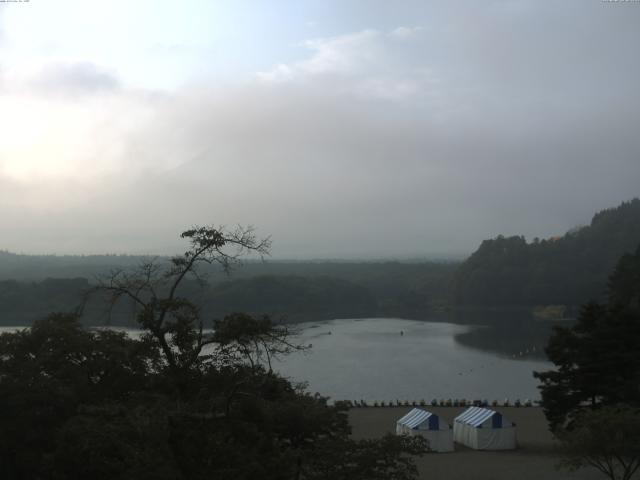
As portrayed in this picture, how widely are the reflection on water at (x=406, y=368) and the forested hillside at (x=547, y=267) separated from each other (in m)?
28.7

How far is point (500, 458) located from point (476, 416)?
1.42m

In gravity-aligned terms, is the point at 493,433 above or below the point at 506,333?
above

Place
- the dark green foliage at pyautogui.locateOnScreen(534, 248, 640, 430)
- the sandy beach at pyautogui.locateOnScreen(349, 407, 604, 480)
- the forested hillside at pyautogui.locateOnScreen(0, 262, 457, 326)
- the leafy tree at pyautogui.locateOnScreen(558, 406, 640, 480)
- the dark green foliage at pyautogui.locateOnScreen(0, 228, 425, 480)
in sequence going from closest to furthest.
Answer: the dark green foliage at pyautogui.locateOnScreen(0, 228, 425, 480) < the leafy tree at pyautogui.locateOnScreen(558, 406, 640, 480) < the sandy beach at pyautogui.locateOnScreen(349, 407, 604, 480) < the dark green foliage at pyautogui.locateOnScreen(534, 248, 640, 430) < the forested hillside at pyautogui.locateOnScreen(0, 262, 457, 326)

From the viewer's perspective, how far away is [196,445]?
210 inches

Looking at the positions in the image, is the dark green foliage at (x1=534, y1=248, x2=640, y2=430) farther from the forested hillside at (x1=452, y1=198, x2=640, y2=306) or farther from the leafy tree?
the forested hillside at (x1=452, y1=198, x2=640, y2=306)

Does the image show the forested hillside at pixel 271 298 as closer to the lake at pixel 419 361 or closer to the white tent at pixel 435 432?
the lake at pixel 419 361

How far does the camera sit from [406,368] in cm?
3069

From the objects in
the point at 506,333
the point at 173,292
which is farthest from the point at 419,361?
the point at 173,292

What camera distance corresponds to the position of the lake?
81.6ft

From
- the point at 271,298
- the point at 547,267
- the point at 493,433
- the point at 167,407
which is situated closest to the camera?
the point at 167,407

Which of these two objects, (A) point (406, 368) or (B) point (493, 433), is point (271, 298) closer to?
(A) point (406, 368)

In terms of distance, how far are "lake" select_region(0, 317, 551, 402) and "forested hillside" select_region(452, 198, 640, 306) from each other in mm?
21144

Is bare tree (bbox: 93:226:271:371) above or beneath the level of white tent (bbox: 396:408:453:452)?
above

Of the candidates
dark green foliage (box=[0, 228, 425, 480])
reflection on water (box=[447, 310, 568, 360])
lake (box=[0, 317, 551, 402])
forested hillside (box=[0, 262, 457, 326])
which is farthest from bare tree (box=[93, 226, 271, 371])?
forested hillside (box=[0, 262, 457, 326])
